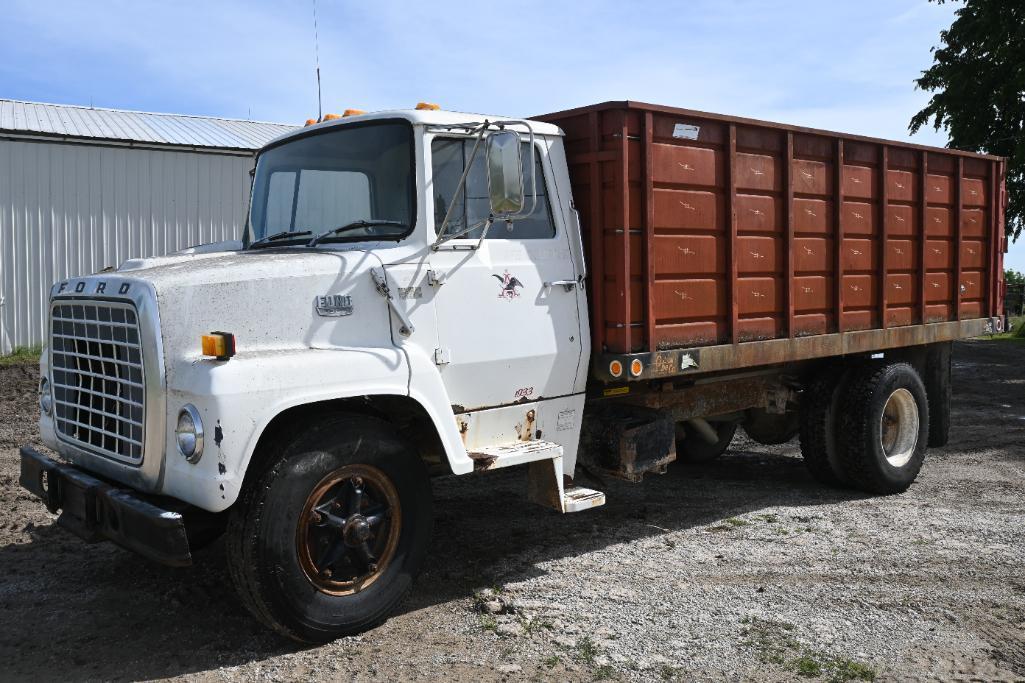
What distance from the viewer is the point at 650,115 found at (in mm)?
5273

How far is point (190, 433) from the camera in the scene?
3.86 m

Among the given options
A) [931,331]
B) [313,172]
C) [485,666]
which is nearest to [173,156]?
[313,172]

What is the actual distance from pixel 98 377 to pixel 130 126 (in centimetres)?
1276

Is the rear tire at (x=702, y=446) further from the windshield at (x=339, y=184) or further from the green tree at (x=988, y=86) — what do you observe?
the green tree at (x=988, y=86)

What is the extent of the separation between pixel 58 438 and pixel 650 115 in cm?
366

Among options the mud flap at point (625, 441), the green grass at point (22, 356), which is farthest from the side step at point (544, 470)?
the green grass at point (22, 356)

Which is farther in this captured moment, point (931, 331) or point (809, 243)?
point (931, 331)

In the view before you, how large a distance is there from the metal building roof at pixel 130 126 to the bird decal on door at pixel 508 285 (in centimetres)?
1129

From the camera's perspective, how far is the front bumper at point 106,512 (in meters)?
3.82

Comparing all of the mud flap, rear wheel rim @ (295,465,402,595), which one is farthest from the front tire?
the mud flap

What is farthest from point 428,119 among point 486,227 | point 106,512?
point 106,512

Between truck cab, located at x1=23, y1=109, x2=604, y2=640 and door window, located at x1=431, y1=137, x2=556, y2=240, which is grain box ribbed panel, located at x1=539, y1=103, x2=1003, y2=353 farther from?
door window, located at x1=431, y1=137, x2=556, y2=240

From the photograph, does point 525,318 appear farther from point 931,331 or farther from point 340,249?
point 931,331

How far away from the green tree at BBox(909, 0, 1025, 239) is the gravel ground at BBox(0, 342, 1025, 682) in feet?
51.0
